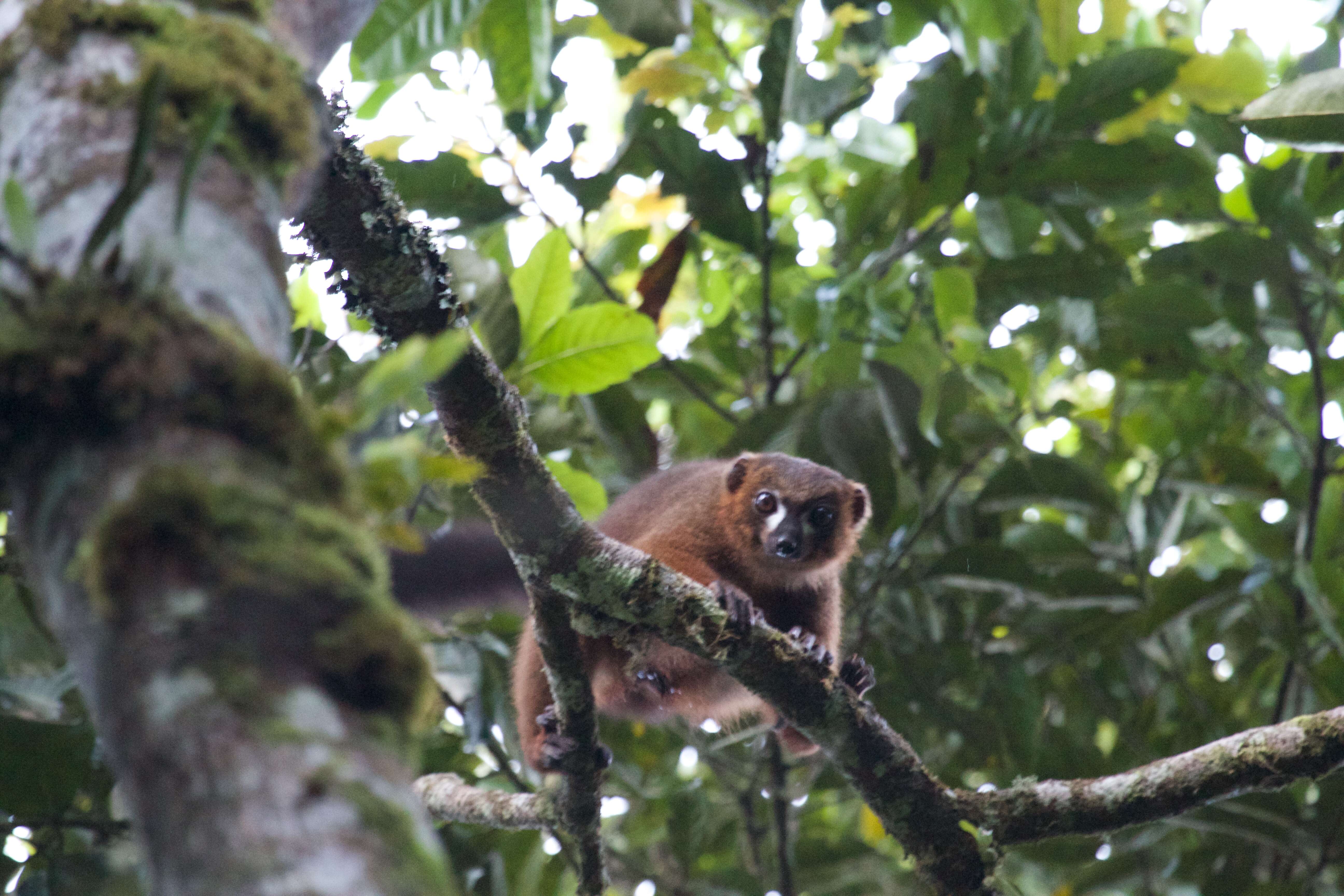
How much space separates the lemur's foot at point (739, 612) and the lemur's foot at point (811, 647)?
13cm

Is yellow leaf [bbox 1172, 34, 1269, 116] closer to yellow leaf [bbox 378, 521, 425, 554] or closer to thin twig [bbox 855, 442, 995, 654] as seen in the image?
thin twig [bbox 855, 442, 995, 654]

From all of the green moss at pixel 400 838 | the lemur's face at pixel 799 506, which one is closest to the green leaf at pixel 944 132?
the lemur's face at pixel 799 506

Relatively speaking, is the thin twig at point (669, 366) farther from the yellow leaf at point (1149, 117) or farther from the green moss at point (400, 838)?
the green moss at point (400, 838)

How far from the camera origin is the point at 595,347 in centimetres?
296

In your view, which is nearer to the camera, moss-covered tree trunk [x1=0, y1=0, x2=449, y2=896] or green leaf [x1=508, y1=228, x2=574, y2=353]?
moss-covered tree trunk [x1=0, y1=0, x2=449, y2=896]

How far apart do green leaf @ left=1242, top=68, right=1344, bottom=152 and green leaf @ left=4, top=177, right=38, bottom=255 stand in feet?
7.48

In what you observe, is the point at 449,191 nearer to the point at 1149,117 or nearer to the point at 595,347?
the point at 595,347

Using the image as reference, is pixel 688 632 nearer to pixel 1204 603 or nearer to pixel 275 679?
pixel 275 679

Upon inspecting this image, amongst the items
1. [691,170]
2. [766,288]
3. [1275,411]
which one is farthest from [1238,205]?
[691,170]

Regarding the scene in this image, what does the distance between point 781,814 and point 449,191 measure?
261 cm

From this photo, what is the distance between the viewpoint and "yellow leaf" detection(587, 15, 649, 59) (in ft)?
15.2

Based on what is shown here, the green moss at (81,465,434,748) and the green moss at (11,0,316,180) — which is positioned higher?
the green moss at (11,0,316,180)

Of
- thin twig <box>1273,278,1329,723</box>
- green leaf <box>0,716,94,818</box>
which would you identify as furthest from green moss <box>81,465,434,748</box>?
thin twig <box>1273,278,1329,723</box>

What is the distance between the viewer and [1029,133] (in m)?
4.46
